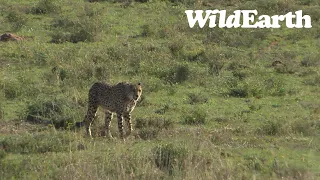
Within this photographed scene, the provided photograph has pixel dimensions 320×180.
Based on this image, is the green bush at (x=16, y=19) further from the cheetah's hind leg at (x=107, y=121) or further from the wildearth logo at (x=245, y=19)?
the cheetah's hind leg at (x=107, y=121)

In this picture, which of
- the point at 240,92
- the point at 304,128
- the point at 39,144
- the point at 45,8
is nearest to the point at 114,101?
the point at 39,144

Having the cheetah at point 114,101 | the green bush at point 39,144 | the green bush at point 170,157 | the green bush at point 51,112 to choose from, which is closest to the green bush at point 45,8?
the green bush at point 51,112

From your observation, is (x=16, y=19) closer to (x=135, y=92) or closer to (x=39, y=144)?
(x=135, y=92)

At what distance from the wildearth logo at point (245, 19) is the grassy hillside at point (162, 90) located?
424 millimetres

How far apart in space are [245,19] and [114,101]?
1385 centimetres

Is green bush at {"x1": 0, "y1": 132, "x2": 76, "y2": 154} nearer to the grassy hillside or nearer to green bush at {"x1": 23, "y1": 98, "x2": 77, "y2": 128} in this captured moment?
the grassy hillside

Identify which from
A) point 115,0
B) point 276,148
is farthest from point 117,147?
point 115,0

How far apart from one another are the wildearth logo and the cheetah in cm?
1150

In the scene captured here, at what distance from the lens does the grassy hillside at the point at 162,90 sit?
1091 centimetres

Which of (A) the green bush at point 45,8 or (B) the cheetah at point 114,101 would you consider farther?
(A) the green bush at point 45,8

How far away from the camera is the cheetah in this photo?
44.6ft

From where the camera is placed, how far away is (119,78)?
19062 millimetres

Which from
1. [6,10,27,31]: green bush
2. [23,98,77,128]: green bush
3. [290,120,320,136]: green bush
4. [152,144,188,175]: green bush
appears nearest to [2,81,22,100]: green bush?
[23,98,77,128]: green bush

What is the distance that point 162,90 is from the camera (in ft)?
59.3
